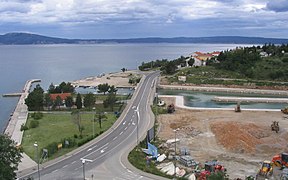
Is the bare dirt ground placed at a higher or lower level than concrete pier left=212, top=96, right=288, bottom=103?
higher

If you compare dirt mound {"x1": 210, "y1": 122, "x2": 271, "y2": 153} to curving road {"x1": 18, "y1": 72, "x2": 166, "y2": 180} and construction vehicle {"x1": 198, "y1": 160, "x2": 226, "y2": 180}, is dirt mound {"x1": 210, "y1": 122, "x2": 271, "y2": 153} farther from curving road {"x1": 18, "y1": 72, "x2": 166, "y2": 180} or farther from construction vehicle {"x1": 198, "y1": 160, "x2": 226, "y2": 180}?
curving road {"x1": 18, "y1": 72, "x2": 166, "y2": 180}

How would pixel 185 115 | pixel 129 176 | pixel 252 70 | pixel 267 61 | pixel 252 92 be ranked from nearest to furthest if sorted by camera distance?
1. pixel 129 176
2. pixel 185 115
3. pixel 252 92
4. pixel 252 70
5. pixel 267 61

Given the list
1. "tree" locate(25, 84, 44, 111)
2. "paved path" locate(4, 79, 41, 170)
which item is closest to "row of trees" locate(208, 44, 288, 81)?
"tree" locate(25, 84, 44, 111)

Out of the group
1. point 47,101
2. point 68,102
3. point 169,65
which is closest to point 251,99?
point 169,65

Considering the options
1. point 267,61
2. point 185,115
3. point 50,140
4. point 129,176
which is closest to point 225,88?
point 267,61

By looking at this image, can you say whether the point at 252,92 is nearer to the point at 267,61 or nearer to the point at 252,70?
the point at 252,70
